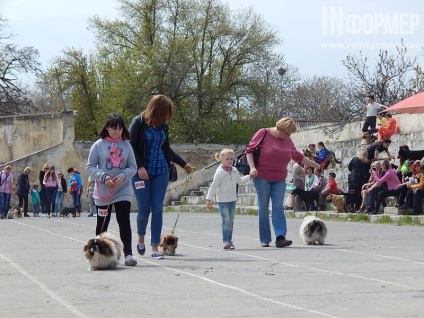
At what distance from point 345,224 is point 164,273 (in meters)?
12.5

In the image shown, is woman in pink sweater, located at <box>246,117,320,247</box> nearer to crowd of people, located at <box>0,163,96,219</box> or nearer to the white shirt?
the white shirt

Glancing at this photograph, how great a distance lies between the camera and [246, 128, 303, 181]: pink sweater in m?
15.4

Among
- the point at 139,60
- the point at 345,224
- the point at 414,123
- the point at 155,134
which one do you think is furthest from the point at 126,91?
the point at 155,134

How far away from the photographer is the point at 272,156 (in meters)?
15.4

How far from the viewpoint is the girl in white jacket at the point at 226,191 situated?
50.3ft

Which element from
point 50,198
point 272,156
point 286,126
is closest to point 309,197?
point 50,198

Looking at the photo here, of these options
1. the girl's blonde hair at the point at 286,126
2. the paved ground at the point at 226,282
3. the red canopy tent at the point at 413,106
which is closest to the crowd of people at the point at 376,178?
the red canopy tent at the point at 413,106

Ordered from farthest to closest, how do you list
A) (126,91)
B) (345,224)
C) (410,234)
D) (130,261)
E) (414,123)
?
(126,91) < (414,123) < (345,224) < (410,234) < (130,261)

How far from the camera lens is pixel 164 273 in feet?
37.4

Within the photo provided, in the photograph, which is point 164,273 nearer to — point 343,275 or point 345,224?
point 343,275

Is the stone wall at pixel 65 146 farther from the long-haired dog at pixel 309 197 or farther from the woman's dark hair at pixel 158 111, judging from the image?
the woman's dark hair at pixel 158 111

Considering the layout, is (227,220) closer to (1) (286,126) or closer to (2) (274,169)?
(2) (274,169)

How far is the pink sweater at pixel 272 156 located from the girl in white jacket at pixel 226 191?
28 centimetres

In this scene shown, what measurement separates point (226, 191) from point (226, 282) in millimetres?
5027
